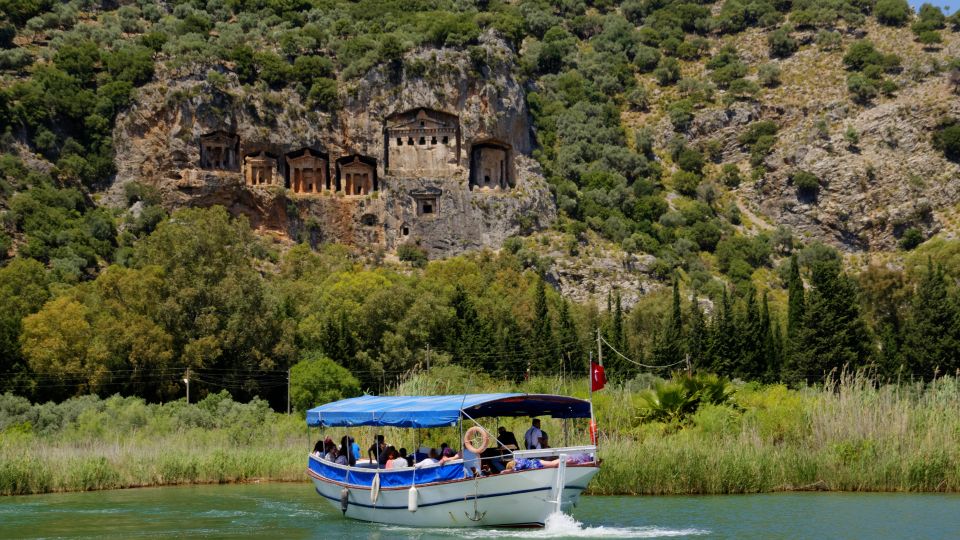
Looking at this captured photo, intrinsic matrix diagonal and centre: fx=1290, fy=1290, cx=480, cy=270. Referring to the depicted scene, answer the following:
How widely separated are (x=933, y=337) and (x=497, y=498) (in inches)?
1747

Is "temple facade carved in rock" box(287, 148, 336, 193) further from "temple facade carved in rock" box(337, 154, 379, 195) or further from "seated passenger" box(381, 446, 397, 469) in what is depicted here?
"seated passenger" box(381, 446, 397, 469)

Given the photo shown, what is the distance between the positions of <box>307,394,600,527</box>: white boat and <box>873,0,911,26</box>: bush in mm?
128025

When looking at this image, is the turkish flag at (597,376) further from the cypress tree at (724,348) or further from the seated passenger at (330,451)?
Result: the cypress tree at (724,348)

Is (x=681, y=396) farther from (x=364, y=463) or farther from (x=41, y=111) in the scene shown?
(x=41, y=111)

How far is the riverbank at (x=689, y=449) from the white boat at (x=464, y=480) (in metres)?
6.38

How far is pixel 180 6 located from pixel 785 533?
11898 cm

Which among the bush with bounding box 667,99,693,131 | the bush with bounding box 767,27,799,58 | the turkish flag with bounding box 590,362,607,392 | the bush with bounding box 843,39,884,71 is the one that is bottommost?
the turkish flag with bounding box 590,362,607,392

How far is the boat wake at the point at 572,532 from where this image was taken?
34406mm

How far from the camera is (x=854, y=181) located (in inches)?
5039

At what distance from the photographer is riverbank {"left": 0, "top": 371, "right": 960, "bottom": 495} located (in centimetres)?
4319

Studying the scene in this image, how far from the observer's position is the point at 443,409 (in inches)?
1458

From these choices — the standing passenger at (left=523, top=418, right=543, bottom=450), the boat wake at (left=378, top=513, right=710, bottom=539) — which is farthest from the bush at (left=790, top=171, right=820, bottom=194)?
the boat wake at (left=378, top=513, right=710, bottom=539)

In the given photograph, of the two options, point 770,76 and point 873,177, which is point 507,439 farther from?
point 770,76

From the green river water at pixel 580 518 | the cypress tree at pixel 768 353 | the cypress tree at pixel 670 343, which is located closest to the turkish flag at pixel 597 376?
the green river water at pixel 580 518
